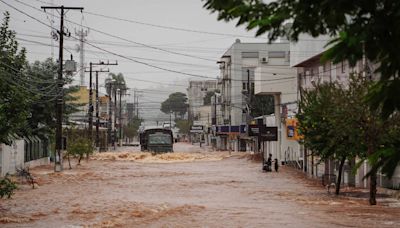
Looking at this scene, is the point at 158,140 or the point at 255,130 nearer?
the point at 255,130

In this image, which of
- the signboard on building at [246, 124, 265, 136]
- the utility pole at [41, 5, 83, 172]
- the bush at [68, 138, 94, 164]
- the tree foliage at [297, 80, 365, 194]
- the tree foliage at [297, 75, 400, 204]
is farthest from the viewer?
the bush at [68, 138, 94, 164]

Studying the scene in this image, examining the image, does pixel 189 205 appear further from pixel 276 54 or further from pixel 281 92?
pixel 276 54

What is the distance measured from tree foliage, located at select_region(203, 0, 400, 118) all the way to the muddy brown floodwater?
14.3m

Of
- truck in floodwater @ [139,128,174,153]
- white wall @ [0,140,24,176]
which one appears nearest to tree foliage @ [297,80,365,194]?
white wall @ [0,140,24,176]

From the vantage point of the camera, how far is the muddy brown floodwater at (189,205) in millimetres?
20594

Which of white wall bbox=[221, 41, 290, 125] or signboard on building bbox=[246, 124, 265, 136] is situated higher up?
white wall bbox=[221, 41, 290, 125]

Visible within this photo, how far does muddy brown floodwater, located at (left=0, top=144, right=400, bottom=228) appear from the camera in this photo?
2059cm

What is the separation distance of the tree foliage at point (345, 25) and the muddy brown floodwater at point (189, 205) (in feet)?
47.0

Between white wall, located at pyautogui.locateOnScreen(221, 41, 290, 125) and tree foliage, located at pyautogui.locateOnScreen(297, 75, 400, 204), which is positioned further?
white wall, located at pyautogui.locateOnScreen(221, 41, 290, 125)

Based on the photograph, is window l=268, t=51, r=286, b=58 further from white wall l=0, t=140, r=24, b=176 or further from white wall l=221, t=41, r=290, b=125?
white wall l=0, t=140, r=24, b=176

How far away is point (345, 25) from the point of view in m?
5.69

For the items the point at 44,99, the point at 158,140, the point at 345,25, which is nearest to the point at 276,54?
A: the point at 158,140

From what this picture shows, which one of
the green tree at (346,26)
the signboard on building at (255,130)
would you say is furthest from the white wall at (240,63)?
the green tree at (346,26)

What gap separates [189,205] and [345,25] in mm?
20189
